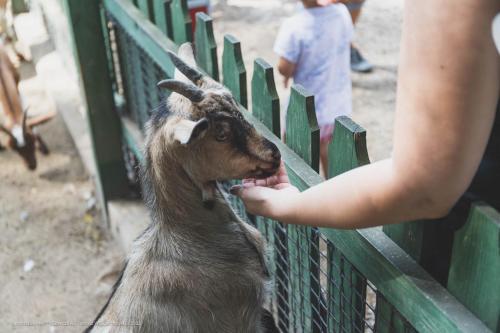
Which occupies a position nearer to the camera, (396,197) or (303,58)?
(396,197)

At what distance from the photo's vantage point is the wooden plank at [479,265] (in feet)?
4.50

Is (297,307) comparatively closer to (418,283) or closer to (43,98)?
(418,283)

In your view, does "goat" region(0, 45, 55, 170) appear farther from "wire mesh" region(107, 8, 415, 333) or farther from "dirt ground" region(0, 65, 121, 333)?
"wire mesh" region(107, 8, 415, 333)

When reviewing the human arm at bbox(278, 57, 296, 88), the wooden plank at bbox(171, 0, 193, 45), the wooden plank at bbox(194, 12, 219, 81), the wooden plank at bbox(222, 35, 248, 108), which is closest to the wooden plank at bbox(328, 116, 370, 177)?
the wooden plank at bbox(222, 35, 248, 108)

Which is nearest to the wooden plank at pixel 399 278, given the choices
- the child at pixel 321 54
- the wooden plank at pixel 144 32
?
the wooden plank at pixel 144 32

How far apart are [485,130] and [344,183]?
1.19ft

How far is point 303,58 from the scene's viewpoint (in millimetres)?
4207

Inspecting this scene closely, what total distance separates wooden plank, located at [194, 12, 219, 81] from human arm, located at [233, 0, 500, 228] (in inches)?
62.2

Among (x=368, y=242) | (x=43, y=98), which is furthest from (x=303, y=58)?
(x=43, y=98)

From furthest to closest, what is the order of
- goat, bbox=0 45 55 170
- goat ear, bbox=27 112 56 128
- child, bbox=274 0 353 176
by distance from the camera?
goat ear, bbox=27 112 56 128
goat, bbox=0 45 55 170
child, bbox=274 0 353 176

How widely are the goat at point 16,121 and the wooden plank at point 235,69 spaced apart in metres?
3.79

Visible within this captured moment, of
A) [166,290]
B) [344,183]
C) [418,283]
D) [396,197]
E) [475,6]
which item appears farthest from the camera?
[166,290]

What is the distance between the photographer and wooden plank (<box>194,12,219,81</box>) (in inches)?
111

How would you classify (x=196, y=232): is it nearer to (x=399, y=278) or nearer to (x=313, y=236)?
(x=313, y=236)
